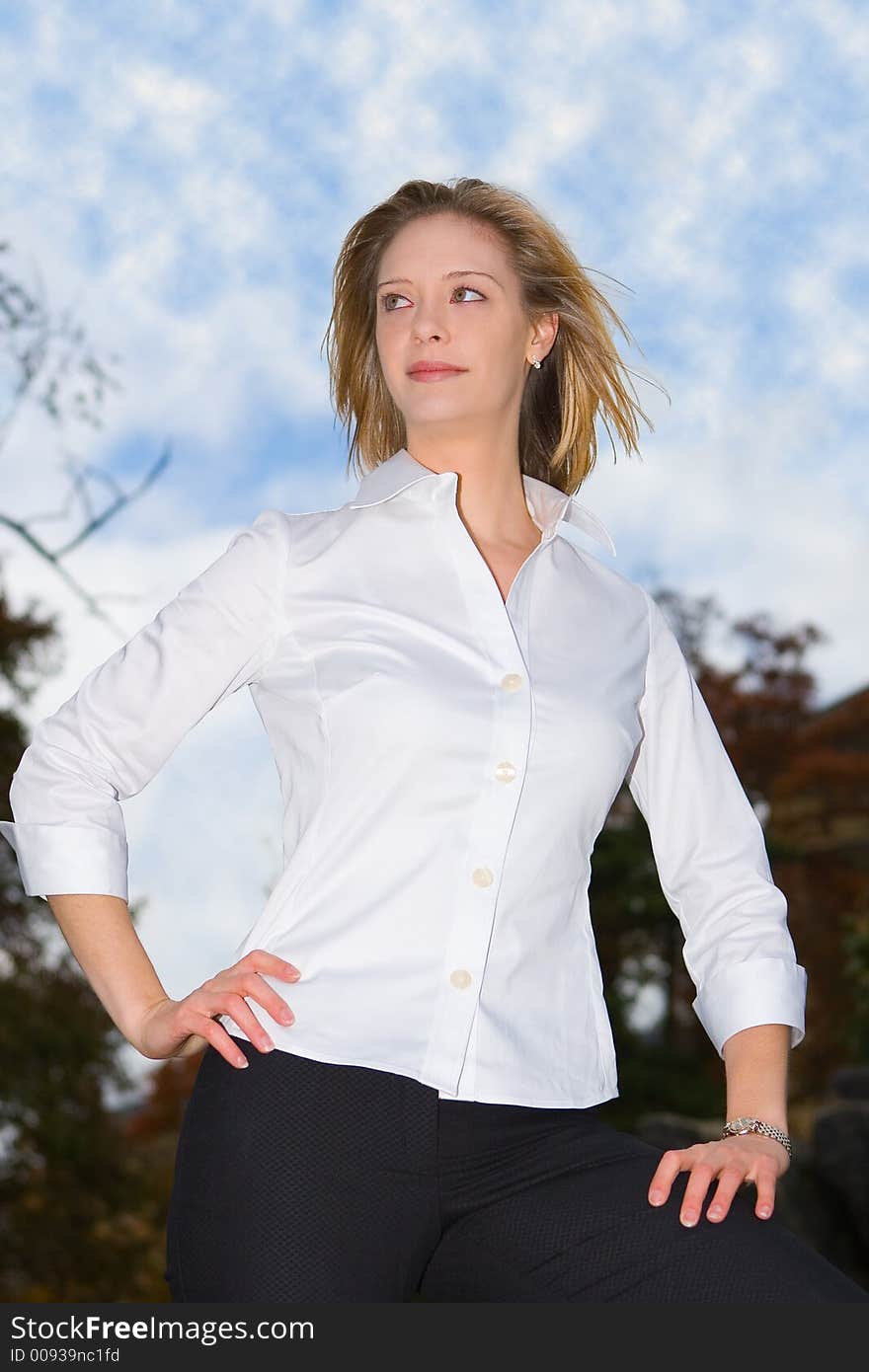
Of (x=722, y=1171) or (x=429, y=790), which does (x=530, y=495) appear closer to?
(x=429, y=790)

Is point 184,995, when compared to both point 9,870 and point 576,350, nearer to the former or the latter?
point 576,350

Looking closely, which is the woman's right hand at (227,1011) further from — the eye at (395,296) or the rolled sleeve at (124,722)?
the eye at (395,296)

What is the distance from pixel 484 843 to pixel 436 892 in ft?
0.24

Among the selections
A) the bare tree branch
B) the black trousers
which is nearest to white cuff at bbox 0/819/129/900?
the black trousers

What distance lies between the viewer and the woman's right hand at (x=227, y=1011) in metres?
1.62

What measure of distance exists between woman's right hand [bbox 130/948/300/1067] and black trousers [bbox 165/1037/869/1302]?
4cm

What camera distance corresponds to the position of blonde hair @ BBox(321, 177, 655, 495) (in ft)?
7.55

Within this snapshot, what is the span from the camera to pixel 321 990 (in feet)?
5.41

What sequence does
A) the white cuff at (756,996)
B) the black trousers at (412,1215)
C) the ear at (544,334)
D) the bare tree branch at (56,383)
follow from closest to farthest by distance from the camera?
Answer: 1. the black trousers at (412,1215)
2. the white cuff at (756,996)
3. the ear at (544,334)
4. the bare tree branch at (56,383)

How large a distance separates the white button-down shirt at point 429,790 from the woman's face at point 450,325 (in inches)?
4.6

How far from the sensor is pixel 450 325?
2.05m

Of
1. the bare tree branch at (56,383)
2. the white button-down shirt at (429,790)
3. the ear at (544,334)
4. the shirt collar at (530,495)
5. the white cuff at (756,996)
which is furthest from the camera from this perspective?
the bare tree branch at (56,383)

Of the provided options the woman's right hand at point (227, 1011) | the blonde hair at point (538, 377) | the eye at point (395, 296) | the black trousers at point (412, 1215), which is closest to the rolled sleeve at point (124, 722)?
the woman's right hand at point (227, 1011)

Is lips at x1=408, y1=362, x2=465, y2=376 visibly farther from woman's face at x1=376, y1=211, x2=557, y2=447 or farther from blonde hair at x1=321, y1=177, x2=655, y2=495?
blonde hair at x1=321, y1=177, x2=655, y2=495
